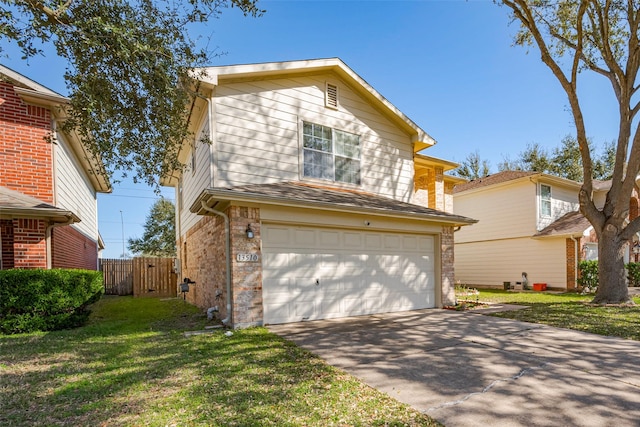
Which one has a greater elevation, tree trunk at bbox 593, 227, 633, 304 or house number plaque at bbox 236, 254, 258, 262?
house number plaque at bbox 236, 254, 258, 262

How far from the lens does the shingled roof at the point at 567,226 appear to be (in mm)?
15209

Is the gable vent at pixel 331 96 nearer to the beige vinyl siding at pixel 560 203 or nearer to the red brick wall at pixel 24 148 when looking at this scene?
the red brick wall at pixel 24 148

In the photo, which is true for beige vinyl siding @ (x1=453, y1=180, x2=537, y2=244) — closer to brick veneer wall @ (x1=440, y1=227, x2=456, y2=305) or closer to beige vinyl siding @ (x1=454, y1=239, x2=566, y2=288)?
beige vinyl siding @ (x1=454, y1=239, x2=566, y2=288)

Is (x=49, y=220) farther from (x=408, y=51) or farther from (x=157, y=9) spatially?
(x=408, y=51)

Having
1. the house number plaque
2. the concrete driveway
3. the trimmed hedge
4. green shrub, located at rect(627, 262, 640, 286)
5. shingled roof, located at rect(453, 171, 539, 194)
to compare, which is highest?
shingled roof, located at rect(453, 171, 539, 194)

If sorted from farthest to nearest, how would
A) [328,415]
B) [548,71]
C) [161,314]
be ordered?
[548,71]
[161,314]
[328,415]

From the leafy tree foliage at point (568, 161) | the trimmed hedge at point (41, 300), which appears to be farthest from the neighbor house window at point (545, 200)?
the trimmed hedge at point (41, 300)

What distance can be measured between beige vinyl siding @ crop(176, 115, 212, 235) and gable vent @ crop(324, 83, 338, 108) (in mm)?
3516

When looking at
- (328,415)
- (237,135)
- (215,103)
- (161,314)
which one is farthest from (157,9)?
(161,314)

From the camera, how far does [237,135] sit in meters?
8.15

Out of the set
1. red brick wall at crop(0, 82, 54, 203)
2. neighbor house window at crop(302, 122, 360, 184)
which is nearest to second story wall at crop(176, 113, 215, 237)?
neighbor house window at crop(302, 122, 360, 184)

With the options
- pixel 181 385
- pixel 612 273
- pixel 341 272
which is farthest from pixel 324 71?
pixel 612 273

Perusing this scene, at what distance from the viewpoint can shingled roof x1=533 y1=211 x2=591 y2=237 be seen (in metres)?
15.2

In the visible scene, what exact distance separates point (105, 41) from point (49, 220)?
5.13 meters
